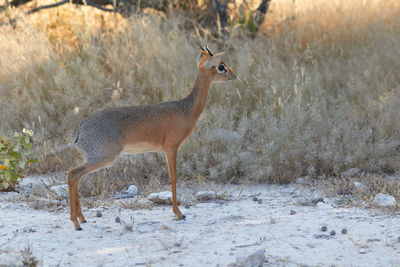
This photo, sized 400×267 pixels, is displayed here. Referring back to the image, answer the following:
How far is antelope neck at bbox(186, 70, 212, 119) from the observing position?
4.73 m

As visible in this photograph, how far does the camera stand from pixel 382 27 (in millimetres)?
8758

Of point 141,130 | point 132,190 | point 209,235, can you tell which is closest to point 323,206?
point 209,235

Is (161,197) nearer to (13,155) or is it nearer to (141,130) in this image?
(141,130)

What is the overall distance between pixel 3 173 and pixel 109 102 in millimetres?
2605

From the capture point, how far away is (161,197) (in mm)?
4945

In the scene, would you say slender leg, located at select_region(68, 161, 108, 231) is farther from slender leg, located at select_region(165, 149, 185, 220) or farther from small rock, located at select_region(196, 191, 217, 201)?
small rock, located at select_region(196, 191, 217, 201)

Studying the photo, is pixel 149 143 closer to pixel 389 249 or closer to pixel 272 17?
pixel 389 249

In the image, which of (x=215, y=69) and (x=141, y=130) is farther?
(x=215, y=69)

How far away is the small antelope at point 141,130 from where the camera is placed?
13.9 ft

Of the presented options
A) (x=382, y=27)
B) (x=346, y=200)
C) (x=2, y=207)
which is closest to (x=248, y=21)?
(x=382, y=27)

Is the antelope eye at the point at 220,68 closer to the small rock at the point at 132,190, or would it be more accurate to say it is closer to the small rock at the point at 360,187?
the small rock at the point at 132,190

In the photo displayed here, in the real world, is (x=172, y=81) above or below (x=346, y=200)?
above

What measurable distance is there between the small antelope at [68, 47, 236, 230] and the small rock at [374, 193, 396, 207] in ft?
5.57

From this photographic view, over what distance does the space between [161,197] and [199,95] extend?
3.41 feet
